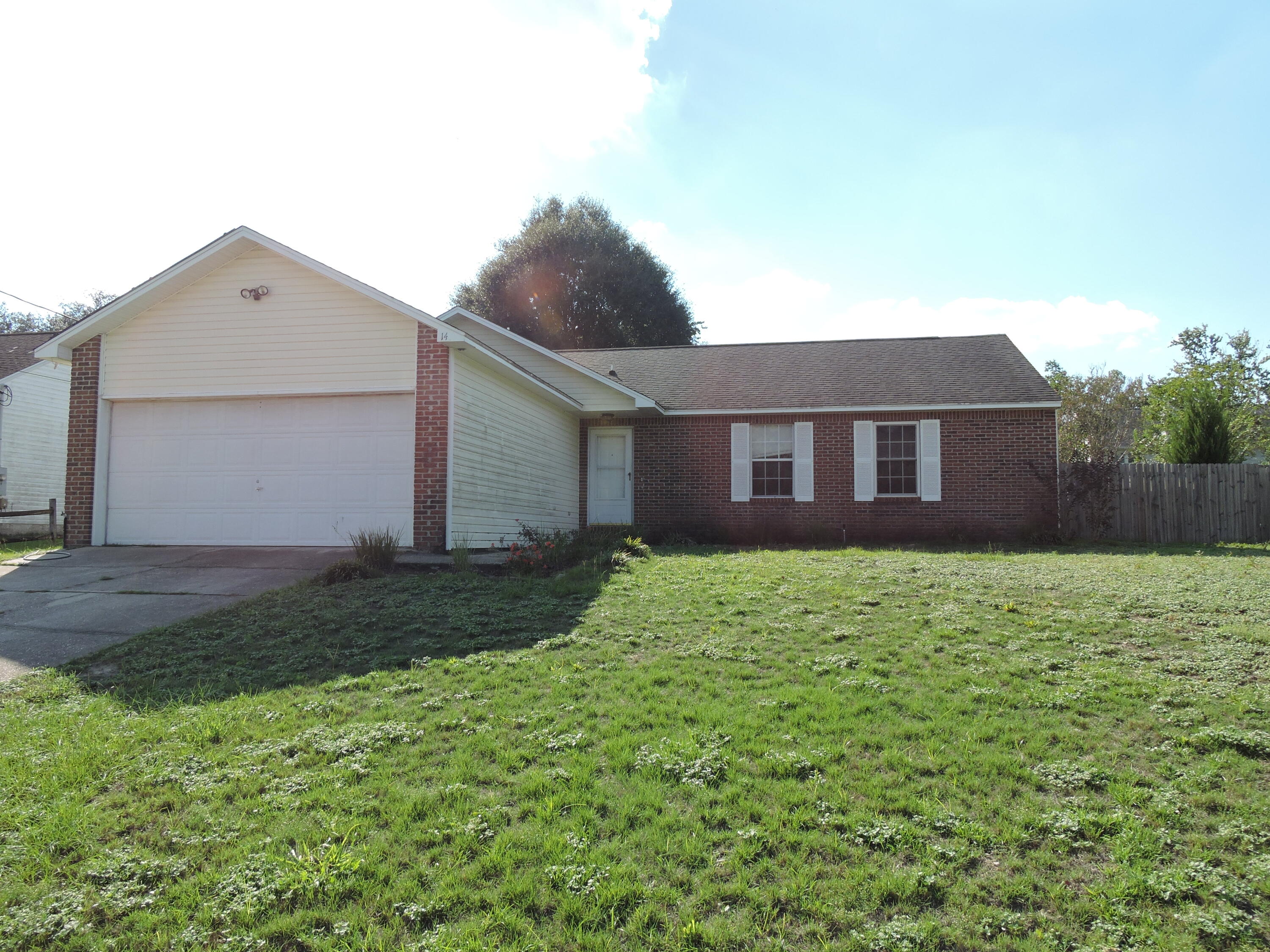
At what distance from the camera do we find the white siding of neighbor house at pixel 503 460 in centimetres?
1072

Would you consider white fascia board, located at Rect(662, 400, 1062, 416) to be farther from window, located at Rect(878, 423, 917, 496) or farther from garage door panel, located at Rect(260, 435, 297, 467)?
garage door panel, located at Rect(260, 435, 297, 467)

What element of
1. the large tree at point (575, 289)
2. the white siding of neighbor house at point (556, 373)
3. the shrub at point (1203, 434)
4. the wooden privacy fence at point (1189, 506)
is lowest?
the wooden privacy fence at point (1189, 506)

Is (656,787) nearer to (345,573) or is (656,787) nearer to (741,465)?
(345,573)

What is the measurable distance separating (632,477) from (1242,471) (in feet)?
40.9

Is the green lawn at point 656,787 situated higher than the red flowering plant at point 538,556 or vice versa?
the red flowering plant at point 538,556

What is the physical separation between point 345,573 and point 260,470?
12.0 feet

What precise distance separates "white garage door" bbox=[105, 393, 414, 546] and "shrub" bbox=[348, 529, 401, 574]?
1173mm

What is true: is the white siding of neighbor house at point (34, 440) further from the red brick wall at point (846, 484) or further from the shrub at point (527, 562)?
the shrub at point (527, 562)

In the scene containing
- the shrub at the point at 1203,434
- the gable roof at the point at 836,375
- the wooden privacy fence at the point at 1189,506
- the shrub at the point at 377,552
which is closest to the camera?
the shrub at the point at 377,552

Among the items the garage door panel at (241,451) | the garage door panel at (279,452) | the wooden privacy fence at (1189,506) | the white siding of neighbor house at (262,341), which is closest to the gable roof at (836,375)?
the wooden privacy fence at (1189,506)

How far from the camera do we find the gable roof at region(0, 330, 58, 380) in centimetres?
1869

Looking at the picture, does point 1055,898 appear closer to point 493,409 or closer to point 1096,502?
point 493,409

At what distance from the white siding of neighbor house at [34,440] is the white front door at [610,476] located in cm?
1257

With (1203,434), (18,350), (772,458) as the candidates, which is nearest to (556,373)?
(772,458)
